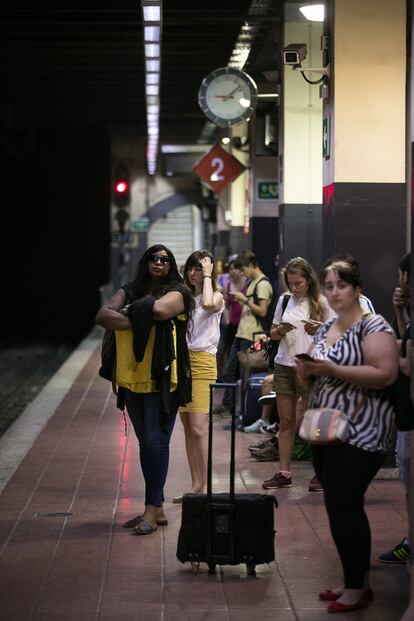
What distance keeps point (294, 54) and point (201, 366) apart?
3931mm

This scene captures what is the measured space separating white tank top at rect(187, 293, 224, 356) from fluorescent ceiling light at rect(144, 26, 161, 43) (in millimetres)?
4846

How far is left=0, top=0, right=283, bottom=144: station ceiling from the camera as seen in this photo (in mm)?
14930

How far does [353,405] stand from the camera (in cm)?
562

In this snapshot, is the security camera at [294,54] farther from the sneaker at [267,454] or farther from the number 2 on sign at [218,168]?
the number 2 on sign at [218,168]

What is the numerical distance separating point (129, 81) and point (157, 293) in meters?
15.9

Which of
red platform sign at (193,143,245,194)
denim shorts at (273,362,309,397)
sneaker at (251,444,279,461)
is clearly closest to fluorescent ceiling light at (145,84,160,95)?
red platform sign at (193,143,245,194)

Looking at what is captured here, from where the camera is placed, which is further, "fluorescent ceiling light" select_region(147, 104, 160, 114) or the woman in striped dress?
"fluorescent ceiling light" select_region(147, 104, 160, 114)

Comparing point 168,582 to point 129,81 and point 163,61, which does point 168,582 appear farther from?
point 129,81

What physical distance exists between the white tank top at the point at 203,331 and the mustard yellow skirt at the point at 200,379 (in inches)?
2.0

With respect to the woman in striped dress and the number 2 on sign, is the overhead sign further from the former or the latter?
the number 2 on sign

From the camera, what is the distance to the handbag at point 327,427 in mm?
5500

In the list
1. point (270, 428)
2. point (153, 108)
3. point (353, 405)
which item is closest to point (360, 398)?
point (353, 405)

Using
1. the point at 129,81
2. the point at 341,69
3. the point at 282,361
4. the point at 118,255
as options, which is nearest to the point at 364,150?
the point at 341,69

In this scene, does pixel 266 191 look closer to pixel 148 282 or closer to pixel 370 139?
pixel 370 139
